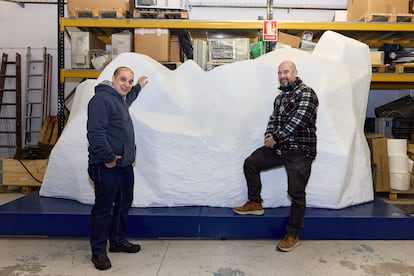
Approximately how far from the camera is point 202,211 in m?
3.62

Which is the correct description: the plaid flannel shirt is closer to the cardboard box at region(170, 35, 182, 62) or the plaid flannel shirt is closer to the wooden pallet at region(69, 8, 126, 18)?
the cardboard box at region(170, 35, 182, 62)

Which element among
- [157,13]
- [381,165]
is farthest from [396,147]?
[157,13]

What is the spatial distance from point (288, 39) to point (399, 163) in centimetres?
233

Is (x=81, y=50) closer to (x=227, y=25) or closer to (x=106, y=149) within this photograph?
(x=227, y=25)

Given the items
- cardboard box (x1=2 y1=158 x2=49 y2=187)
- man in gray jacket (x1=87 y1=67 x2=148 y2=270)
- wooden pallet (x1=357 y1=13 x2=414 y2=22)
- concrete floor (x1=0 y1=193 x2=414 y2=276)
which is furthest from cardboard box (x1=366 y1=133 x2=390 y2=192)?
cardboard box (x1=2 y1=158 x2=49 y2=187)

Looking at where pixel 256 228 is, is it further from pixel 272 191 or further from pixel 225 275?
pixel 225 275

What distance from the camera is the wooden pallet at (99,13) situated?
5137mm

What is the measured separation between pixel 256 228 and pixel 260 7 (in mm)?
4582

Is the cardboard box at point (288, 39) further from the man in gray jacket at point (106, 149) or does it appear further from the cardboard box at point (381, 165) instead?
the man in gray jacket at point (106, 149)

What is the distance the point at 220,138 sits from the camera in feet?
12.6

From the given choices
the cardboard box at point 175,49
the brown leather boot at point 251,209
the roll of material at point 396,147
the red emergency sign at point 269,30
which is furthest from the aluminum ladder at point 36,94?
the roll of material at point 396,147

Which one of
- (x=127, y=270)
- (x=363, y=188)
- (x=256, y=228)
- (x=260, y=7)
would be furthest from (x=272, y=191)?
(x=260, y=7)

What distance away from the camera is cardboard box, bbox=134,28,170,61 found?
5.15 m

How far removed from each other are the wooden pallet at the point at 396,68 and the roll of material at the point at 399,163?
1.27 m
